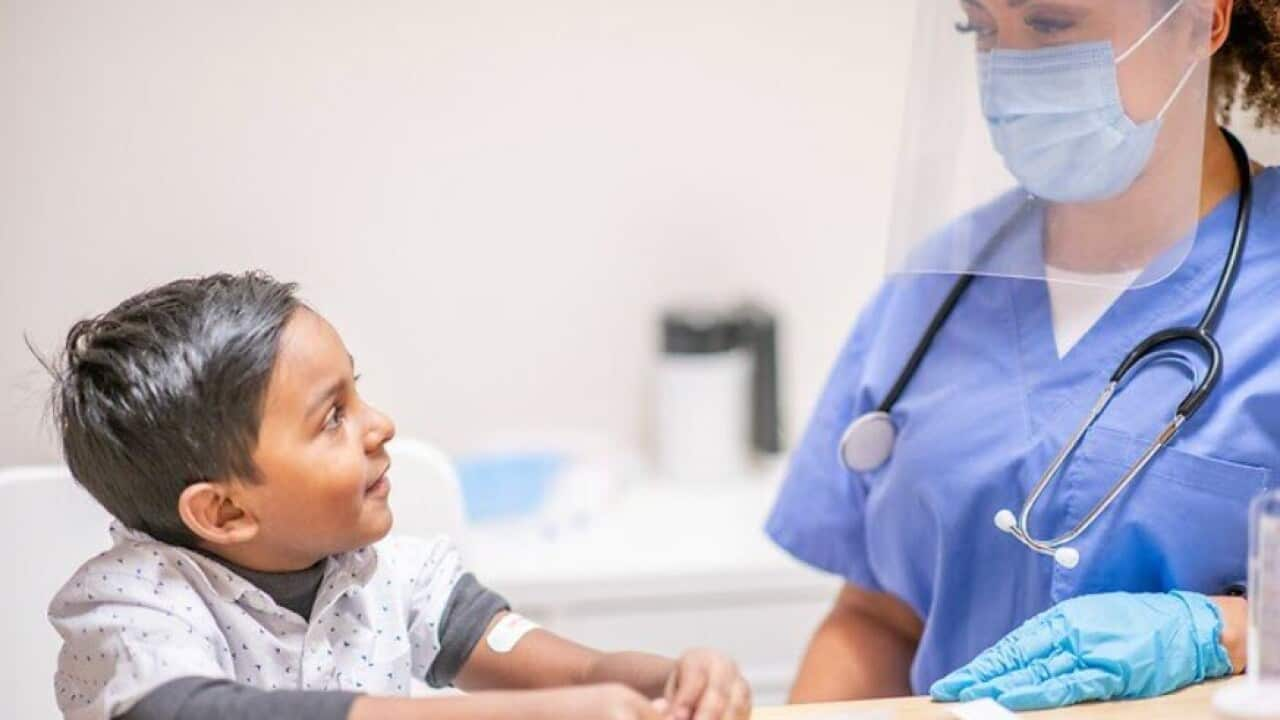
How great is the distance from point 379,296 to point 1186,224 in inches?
53.6

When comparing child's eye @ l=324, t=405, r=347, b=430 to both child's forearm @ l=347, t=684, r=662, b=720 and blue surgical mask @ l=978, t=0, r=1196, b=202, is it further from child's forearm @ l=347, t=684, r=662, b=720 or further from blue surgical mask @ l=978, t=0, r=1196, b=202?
blue surgical mask @ l=978, t=0, r=1196, b=202

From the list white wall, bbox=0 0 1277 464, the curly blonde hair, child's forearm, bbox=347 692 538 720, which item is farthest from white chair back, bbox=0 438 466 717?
the curly blonde hair

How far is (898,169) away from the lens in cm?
155

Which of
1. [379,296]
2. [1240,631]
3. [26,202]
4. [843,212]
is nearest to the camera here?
[1240,631]

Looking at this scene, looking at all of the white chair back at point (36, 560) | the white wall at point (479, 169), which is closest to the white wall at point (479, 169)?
the white wall at point (479, 169)

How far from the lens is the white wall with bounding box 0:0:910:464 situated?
2.14 metres

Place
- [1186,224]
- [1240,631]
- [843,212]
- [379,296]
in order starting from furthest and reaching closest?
[843,212] → [379,296] → [1186,224] → [1240,631]

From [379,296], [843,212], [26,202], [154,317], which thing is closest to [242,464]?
[154,317]

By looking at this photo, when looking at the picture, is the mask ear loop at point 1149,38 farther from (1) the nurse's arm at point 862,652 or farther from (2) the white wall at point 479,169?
(2) the white wall at point 479,169

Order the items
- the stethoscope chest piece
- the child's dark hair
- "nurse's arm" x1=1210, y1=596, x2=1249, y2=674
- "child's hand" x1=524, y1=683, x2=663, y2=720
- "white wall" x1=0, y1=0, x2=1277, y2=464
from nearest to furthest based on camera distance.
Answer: "child's hand" x1=524, y1=683, x2=663, y2=720 → the child's dark hair → "nurse's arm" x1=1210, y1=596, x2=1249, y2=674 → the stethoscope chest piece → "white wall" x1=0, y1=0, x2=1277, y2=464

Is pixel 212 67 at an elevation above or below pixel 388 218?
above

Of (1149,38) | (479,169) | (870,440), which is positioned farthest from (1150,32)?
(479,169)

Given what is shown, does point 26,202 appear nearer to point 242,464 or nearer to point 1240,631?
point 242,464

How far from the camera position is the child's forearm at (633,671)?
111 centimetres
